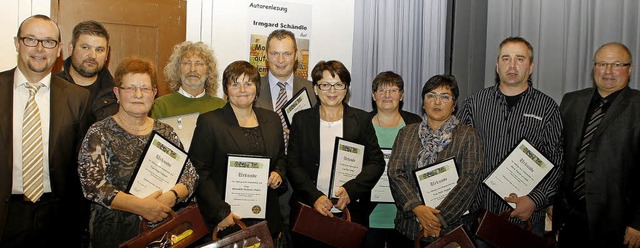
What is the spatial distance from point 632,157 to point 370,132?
1.74 m

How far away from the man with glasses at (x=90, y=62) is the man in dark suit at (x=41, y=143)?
1.92ft

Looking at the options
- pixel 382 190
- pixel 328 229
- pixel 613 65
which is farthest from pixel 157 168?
pixel 613 65

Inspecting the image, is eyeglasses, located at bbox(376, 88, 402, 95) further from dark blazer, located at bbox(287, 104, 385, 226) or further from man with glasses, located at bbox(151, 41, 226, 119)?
man with glasses, located at bbox(151, 41, 226, 119)

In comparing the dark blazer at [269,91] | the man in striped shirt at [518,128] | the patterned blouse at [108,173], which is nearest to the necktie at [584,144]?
the man in striped shirt at [518,128]

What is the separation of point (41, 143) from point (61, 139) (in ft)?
0.34

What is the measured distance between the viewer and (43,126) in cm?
338

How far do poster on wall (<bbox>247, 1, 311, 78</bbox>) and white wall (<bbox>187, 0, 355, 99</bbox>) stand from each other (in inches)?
2.0

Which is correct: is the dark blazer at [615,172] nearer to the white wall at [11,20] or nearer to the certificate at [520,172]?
the certificate at [520,172]

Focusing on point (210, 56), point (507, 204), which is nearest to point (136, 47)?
point (210, 56)

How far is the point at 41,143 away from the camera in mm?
3342

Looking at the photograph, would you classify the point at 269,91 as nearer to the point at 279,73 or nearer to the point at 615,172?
the point at 279,73

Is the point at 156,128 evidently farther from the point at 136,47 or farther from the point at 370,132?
the point at 136,47

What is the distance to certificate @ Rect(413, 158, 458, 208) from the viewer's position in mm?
3729

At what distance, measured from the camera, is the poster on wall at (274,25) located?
6000 mm
